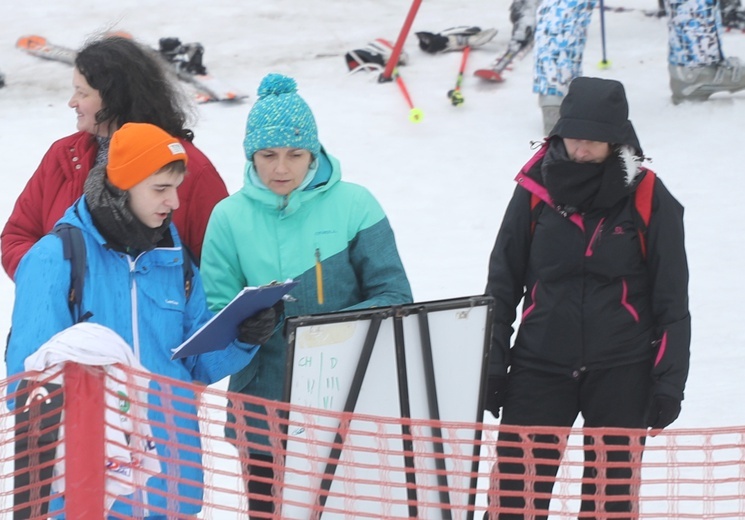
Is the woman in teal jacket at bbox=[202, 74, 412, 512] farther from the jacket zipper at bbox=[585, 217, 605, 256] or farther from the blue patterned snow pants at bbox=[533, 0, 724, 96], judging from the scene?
the blue patterned snow pants at bbox=[533, 0, 724, 96]

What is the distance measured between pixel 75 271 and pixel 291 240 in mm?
629

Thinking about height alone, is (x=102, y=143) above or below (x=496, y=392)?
above

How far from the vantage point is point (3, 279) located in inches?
259

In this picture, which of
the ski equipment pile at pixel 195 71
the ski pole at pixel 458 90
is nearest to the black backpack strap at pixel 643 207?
the ski pole at pixel 458 90

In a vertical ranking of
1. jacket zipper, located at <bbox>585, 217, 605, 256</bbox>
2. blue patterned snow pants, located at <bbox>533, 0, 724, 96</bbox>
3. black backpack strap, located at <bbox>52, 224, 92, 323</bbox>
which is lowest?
blue patterned snow pants, located at <bbox>533, 0, 724, 96</bbox>

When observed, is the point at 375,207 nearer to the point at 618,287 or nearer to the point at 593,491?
the point at 618,287

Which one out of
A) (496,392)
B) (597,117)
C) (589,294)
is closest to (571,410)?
(496,392)

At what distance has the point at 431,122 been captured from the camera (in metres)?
8.33

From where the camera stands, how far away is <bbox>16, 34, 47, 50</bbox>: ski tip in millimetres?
9562

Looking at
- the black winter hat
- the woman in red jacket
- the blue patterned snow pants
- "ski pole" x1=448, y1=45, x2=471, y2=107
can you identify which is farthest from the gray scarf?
"ski pole" x1=448, y1=45, x2=471, y2=107

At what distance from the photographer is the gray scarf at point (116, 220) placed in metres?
3.34

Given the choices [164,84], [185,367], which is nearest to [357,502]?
[185,367]

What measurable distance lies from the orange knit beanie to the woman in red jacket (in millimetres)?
500

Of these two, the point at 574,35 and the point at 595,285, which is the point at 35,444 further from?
the point at 574,35
